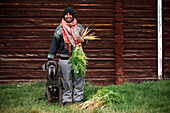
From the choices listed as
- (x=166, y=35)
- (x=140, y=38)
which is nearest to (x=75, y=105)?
(x=140, y=38)

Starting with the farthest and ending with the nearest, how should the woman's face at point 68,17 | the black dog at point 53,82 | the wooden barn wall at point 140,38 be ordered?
the wooden barn wall at point 140,38 → the woman's face at point 68,17 → the black dog at point 53,82

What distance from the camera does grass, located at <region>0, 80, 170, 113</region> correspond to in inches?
134

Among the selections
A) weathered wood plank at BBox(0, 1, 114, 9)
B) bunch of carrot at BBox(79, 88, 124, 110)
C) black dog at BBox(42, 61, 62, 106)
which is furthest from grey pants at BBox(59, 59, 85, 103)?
weathered wood plank at BBox(0, 1, 114, 9)

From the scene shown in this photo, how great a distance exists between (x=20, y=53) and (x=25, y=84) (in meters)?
1.09

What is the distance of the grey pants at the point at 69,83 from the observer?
392 centimetres

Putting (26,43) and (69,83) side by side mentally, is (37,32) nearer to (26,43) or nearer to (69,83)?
(26,43)

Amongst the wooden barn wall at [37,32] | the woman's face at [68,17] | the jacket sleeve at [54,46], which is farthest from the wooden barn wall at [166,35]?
the jacket sleeve at [54,46]

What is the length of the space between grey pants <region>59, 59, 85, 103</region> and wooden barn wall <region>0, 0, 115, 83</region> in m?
2.20

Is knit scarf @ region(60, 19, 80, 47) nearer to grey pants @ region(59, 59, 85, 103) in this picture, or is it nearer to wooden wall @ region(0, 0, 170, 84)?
grey pants @ region(59, 59, 85, 103)

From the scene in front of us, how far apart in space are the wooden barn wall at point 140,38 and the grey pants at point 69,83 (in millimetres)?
2732

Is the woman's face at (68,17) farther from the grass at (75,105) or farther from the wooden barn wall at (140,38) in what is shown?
the wooden barn wall at (140,38)

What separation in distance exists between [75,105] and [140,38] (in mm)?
3700

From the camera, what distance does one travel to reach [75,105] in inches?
150

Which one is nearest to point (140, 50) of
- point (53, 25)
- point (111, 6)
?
point (111, 6)
